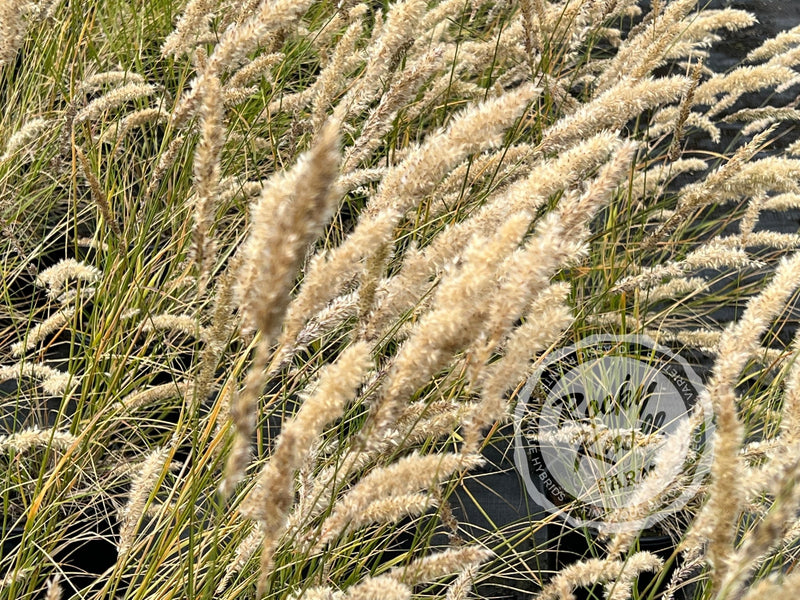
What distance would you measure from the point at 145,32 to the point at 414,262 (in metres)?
2.00

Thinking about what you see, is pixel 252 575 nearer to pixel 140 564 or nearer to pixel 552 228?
pixel 140 564

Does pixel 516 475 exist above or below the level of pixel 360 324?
below

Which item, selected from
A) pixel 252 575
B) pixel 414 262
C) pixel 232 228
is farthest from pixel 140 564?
pixel 232 228

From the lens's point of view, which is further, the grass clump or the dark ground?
the dark ground

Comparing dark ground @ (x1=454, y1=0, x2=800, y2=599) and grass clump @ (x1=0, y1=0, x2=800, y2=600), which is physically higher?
grass clump @ (x1=0, y1=0, x2=800, y2=600)

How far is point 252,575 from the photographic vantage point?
1223 mm
